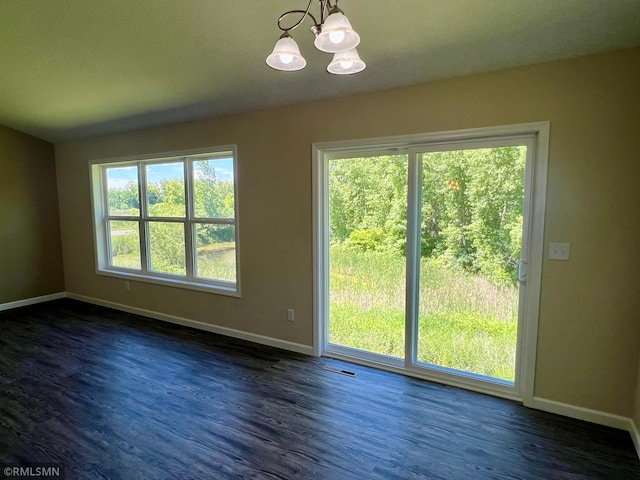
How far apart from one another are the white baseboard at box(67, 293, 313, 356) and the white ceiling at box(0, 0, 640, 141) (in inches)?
92.6

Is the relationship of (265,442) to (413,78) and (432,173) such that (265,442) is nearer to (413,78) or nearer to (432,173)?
(432,173)

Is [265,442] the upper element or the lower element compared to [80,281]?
lower

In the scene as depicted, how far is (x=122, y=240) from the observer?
4.93 metres

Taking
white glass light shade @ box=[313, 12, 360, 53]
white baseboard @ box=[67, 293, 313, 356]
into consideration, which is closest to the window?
white baseboard @ box=[67, 293, 313, 356]

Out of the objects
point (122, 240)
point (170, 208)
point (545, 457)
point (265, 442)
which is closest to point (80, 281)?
point (122, 240)

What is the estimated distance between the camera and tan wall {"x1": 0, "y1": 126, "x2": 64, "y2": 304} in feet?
15.7

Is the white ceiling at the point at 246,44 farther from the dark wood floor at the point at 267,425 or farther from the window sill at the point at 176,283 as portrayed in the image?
the dark wood floor at the point at 267,425

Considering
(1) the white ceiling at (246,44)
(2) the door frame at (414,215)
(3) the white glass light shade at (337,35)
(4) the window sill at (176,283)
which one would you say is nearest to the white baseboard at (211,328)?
(2) the door frame at (414,215)

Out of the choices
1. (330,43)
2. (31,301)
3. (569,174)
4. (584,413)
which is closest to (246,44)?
(330,43)

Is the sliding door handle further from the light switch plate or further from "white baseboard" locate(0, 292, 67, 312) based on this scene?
"white baseboard" locate(0, 292, 67, 312)

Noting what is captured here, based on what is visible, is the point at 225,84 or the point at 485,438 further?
the point at 225,84

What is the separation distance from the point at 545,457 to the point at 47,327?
5.05m

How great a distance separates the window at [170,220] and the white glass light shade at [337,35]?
2.42 metres

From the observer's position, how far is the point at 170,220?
4.35m
